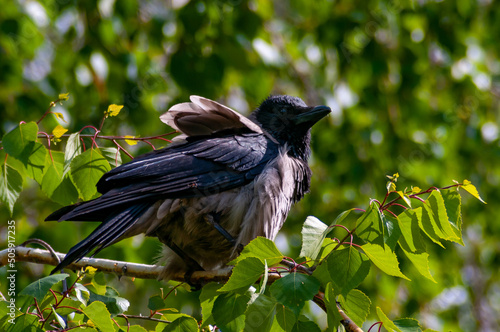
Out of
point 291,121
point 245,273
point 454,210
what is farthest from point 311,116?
point 245,273

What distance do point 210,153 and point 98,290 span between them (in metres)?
1.07

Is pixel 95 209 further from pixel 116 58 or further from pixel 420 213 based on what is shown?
pixel 116 58

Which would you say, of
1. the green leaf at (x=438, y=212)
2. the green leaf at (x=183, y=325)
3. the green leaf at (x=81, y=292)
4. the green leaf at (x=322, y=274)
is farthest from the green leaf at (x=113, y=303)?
the green leaf at (x=438, y=212)

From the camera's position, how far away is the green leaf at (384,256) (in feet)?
6.66

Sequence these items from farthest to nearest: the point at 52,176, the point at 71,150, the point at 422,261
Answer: the point at 52,176, the point at 71,150, the point at 422,261

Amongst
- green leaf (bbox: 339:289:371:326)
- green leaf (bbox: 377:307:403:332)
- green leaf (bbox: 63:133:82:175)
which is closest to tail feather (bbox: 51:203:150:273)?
green leaf (bbox: 63:133:82:175)

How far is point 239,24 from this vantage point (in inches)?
234

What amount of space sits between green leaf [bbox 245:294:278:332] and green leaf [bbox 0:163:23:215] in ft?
4.57

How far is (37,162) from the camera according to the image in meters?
2.75

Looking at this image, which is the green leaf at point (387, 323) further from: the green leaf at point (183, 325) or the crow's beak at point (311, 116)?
the crow's beak at point (311, 116)

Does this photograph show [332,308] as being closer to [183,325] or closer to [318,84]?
[183,325]

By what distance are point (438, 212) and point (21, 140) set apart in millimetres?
1865

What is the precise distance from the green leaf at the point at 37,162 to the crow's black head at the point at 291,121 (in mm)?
1597

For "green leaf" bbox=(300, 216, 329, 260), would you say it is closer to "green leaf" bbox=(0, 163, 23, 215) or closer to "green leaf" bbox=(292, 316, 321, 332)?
"green leaf" bbox=(292, 316, 321, 332)
